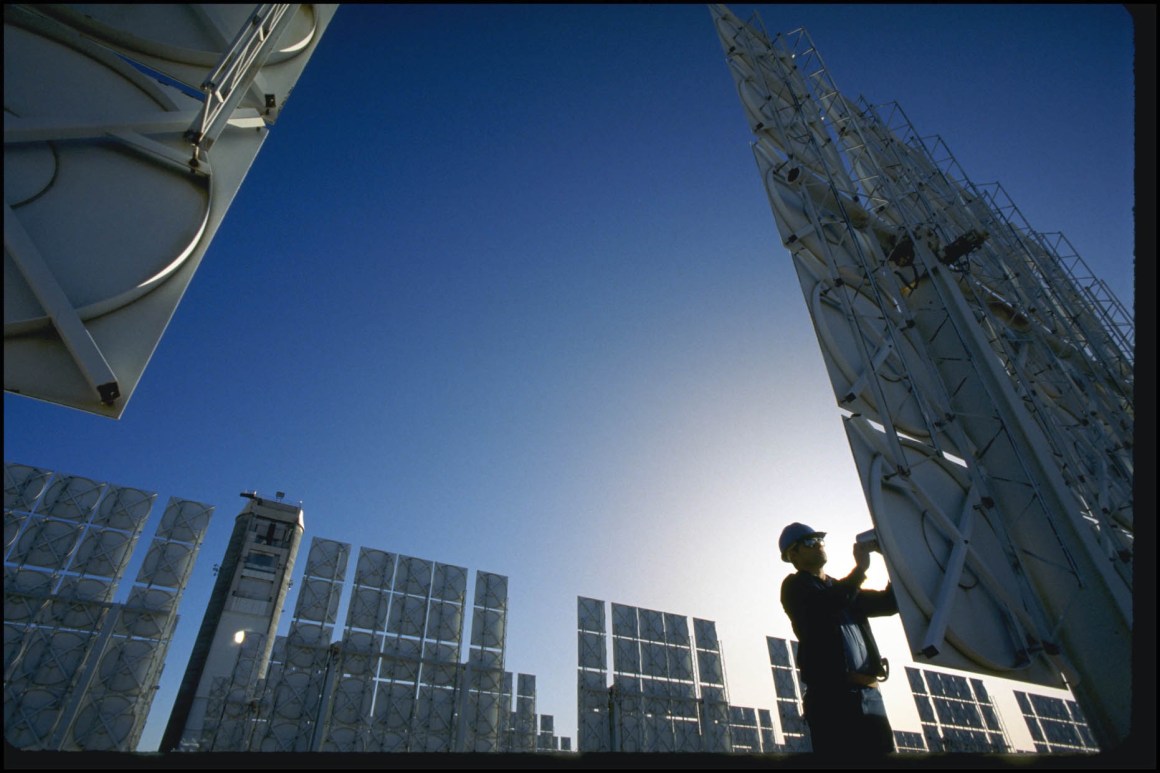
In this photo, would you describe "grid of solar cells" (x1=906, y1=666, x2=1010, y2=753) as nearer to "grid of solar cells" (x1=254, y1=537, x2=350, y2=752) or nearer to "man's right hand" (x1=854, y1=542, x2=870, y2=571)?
"grid of solar cells" (x1=254, y1=537, x2=350, y2=752)

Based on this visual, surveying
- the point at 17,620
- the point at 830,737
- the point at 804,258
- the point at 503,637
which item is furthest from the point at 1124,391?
the point at 17,620

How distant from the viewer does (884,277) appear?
8484 mm

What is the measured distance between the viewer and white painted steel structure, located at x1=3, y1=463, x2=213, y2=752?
14750mm

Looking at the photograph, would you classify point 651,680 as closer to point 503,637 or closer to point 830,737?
point 503,637

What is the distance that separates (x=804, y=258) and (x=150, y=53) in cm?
754

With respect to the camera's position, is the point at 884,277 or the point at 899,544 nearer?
the point at 899,544

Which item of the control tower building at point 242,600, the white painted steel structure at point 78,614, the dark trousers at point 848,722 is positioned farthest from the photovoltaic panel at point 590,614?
the dark trousers at point 848,722

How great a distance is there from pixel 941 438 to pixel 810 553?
3.22 metres

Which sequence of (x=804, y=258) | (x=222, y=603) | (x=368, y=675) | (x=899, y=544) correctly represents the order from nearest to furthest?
(x=899, y=544), (x=804, y=258), (x=368, y=675), (x=222, y=603)

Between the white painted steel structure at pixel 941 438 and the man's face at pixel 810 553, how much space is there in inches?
31.9

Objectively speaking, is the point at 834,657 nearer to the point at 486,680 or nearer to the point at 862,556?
the point at 862,556

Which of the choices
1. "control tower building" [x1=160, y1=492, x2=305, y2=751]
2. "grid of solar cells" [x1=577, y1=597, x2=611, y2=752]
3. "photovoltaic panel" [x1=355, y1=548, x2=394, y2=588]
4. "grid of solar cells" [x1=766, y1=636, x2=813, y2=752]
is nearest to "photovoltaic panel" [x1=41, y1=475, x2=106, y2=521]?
"photovoltaic panel" [x1=355, y1=548, x2=394, y2=588]

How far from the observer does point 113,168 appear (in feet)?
14.5

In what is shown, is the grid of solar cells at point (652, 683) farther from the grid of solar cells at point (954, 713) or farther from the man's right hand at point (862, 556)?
the man's right hand at point (862, 556)
